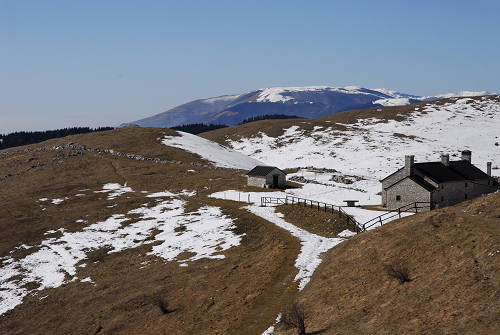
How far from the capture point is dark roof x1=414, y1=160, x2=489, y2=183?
6000 centimetres

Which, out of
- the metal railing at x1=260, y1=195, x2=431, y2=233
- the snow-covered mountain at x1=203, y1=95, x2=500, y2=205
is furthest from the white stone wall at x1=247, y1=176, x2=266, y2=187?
the metal railing at x1=260, y1=195, x2=431, y2=233

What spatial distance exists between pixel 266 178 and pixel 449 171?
30871 mm

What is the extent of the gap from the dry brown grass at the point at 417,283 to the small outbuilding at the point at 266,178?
46453 millimetres

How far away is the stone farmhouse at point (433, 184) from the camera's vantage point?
58688 millimetres

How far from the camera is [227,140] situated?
604 ft

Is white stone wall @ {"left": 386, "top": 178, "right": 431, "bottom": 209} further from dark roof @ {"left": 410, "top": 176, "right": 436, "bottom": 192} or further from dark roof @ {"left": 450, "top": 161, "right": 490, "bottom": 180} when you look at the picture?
dark roof @ {"left": 450, "top": 161, "right": 490, "bottom": 180}

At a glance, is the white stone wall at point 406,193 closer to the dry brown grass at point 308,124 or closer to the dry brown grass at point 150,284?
the dry brown grass at point 150,284

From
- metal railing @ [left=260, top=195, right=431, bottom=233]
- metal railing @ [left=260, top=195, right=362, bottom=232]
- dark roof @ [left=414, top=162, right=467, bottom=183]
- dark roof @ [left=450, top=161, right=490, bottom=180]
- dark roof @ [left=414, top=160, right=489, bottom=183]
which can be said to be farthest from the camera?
dark roof @ [left=450, top=161, right=490, bottom=180]

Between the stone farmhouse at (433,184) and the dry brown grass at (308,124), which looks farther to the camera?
the dry brown grass at (308,124)

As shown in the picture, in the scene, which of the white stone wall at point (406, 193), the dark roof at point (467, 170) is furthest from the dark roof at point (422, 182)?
the dark roof at point (467, 170)

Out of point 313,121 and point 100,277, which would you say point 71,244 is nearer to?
point 100,277

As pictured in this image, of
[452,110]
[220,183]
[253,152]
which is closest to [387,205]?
[220,183]

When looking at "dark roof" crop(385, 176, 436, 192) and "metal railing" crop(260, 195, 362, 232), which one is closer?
"metal railing" crop(260, 195, 362, 232)

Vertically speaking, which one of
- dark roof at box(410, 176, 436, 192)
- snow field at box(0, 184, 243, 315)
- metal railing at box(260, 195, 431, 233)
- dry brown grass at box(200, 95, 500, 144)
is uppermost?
dry brown grass at box(200, 95, 500, 144)
